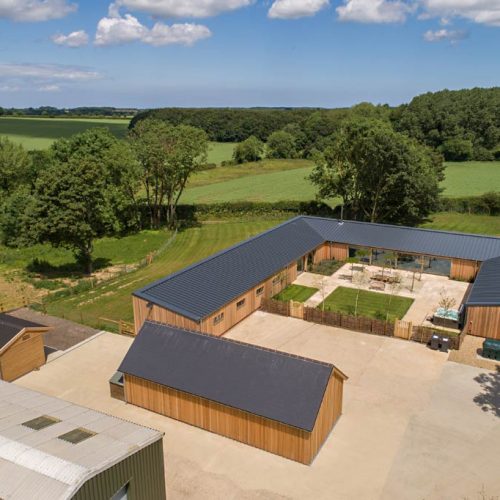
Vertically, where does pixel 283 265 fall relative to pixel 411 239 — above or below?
below

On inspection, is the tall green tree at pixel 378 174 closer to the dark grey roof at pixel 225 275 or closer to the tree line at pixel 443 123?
the dark grey roof at pixel 225 275

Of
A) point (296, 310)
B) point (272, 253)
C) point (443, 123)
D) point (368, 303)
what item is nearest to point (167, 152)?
point (272, 253)

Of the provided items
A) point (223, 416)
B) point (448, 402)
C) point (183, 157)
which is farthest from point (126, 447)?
point (183, 157)

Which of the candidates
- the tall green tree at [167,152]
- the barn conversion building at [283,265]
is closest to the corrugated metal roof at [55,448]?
the barn conversion building at [283,265]

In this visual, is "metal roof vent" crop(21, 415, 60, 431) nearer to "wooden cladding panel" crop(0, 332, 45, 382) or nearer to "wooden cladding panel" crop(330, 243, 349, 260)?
"wooden cladding panel" crop(0, 332, 45, 382)

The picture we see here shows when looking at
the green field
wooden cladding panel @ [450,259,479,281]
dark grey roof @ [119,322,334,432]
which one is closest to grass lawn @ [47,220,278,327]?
dark grey roof @ [119,322,334,432]

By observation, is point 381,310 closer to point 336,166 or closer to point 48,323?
point 48,323

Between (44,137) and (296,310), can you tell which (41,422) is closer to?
(296,310)
